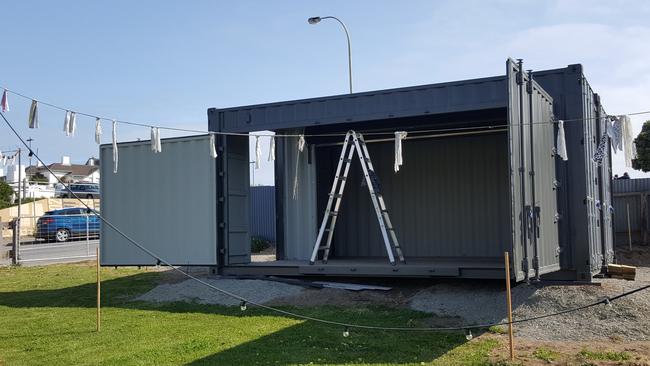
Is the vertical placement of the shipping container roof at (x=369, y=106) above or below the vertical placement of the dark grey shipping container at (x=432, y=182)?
above

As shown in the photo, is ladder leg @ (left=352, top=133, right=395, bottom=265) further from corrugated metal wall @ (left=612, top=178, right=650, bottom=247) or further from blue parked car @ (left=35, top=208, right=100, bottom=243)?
blue parked car @ (left=35, top=208, right=100, bottom=243)

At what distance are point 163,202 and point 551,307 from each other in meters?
7.18

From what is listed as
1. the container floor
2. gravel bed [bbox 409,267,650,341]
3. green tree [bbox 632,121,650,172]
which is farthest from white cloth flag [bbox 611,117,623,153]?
green tree [bbox 632,121,650,172]

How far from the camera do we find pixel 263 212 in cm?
2358

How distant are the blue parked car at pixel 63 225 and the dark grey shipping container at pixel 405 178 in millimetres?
16085

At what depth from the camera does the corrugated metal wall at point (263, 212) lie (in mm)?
23355

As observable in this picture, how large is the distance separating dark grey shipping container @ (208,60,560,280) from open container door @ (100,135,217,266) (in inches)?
16.2

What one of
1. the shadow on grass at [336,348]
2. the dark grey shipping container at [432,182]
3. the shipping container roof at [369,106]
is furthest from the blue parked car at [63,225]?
the shadow on grass at [336,348]

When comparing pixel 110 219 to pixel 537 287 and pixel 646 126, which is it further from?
pixel 646 126

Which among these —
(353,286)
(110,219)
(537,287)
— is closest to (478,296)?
(537,287)

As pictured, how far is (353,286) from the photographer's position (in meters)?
10.7

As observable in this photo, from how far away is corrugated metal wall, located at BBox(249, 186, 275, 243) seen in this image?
23355 mm

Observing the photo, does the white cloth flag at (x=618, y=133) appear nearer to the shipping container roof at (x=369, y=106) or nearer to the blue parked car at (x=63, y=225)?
the shipping container roof at (x=369, y=106)

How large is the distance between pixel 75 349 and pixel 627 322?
262 inches
